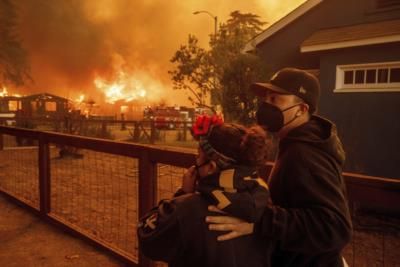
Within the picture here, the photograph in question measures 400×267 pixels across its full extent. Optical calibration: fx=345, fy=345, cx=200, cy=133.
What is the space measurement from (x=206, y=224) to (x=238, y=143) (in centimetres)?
38

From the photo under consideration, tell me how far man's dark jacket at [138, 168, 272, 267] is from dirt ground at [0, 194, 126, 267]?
7.95ft

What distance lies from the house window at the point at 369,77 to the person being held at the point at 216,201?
31.3ft

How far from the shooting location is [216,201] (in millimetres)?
1499

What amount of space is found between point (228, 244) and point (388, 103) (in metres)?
9.67

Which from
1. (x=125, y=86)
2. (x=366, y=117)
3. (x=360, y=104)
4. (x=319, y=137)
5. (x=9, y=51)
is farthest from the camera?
(x=125, y=86)

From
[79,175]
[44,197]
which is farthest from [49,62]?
[44,197]

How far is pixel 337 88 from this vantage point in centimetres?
1064

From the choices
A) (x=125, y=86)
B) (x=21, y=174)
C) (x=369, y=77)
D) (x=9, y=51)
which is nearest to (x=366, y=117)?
(x=369, y=77)

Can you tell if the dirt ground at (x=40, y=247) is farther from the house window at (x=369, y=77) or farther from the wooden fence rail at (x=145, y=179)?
the house window at (x=369, y=77)

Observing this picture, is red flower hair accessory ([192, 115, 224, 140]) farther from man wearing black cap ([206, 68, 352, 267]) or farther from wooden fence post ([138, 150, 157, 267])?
wooden fence post ([138, 150, 157, 267])

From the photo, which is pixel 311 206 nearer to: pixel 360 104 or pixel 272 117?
pixel 272 117

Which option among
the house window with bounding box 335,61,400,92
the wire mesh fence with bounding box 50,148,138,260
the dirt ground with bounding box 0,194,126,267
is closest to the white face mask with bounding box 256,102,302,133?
the wire mesh fence with bounding box 50,148,138,260

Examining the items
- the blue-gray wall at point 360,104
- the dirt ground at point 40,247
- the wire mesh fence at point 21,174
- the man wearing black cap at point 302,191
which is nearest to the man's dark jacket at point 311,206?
the man wearing black cap at point 302,191

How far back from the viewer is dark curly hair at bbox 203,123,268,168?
1479 millimetres
